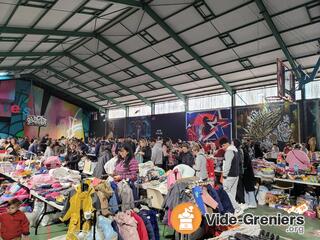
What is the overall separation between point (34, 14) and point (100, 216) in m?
7.83

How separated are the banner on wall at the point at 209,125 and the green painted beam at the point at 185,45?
156 cm

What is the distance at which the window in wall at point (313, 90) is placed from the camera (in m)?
12.2

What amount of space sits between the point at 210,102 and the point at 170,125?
335 centimetres

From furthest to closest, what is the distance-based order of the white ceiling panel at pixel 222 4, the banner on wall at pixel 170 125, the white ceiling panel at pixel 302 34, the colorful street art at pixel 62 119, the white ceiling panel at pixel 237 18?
the colorful street art at pixel 62 119
the banner on wall at pixel 170 125
the white ceiling panel at pixel 302 34
the white ceiling panel at pixel 237 18
the white ceiling panel at pixel 222 4

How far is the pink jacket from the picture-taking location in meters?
3.10

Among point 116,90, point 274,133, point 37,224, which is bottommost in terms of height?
point 37,224

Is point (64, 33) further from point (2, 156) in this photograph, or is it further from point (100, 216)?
point (100, 216)

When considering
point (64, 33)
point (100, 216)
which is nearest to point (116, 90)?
point (64, 33)

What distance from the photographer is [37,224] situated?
4.89 metres

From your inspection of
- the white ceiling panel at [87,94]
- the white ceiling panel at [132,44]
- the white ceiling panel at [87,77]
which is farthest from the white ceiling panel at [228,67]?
the white ceiling panel at [87,94]

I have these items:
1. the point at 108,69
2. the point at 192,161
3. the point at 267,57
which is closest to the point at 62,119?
the point at 108,69

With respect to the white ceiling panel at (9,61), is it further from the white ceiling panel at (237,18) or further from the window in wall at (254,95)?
the window in wall at (254,95)

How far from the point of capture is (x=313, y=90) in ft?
40.4

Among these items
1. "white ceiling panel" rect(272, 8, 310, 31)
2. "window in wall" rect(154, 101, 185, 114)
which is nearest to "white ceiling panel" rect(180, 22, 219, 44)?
"white ceiling panel" rect(272, 8, 310, 31)
